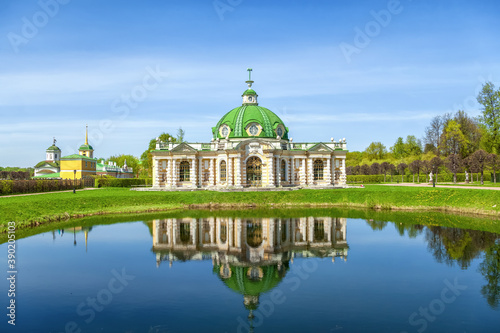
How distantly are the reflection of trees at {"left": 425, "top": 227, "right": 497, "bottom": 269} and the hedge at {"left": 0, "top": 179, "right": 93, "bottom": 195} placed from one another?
1864 inches

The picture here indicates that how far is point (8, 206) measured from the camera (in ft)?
103

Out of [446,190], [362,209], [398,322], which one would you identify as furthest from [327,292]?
[446,190]

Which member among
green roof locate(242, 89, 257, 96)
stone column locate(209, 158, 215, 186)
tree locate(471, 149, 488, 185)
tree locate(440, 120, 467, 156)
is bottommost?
stone column locate(209, 158, 215, 186)

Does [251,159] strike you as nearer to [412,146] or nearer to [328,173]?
[328,173]

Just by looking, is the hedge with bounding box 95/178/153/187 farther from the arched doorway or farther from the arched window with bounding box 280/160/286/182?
the arched window with bounding box 280/160/286/182

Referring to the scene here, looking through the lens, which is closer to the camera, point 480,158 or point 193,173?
point 480,158

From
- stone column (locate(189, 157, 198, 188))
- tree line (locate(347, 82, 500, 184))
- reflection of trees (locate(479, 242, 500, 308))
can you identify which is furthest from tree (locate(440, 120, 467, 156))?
reflection of trees (locate(479, 242, 500, 308))

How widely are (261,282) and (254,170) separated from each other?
4340 centimetres

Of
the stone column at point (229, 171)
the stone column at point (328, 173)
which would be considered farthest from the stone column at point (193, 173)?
the stone column at point (328, 173)

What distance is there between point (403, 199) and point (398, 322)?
31.9 meters

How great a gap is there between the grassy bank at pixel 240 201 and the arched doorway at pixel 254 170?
1264 centimetres

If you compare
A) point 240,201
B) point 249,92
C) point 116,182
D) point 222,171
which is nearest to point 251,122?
point 249,92

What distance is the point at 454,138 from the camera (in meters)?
73.2

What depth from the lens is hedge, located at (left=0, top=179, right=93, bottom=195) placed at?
156 feet
